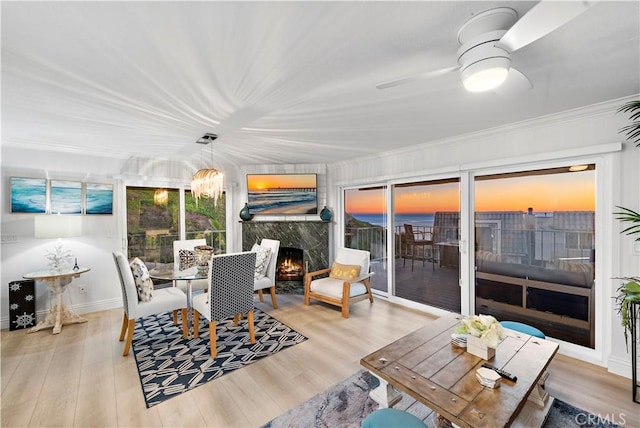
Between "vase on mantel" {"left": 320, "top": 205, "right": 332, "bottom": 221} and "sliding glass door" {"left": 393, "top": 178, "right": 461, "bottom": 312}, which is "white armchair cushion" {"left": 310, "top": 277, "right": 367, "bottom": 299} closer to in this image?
"sliding glass door" {"left": 393, "top": 178, "right": 461, "bottom": 312}

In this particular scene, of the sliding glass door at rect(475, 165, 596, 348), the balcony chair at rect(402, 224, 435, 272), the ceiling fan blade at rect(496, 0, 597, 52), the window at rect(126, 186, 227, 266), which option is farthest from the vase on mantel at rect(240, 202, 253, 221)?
the ceiling fan blade at rect(496, 0, 597, 52)

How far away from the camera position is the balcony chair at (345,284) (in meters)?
3.87

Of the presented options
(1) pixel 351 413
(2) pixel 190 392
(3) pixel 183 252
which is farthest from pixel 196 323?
(1) pixel 351 413

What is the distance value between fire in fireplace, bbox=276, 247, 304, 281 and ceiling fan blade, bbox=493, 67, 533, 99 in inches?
160

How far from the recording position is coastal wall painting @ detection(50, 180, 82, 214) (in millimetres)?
3768

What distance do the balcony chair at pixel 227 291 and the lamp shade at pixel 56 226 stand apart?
1.97 meters

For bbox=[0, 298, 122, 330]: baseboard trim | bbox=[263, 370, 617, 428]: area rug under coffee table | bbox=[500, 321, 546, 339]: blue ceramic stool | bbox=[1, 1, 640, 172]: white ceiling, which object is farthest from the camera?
bbox=[0, 298, 122, 330]: baseboard trim

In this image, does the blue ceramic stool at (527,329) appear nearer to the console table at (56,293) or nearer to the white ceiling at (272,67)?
the white ceiling at (272,67)

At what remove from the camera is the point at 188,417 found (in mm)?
1945

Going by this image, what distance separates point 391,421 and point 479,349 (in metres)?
0.89

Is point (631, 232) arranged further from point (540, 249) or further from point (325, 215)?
point (325, 215)

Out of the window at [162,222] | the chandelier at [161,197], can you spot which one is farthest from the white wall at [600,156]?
the chandelier at [161,197]

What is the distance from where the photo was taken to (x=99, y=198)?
13.4 ft

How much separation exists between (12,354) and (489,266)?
5.49 m
